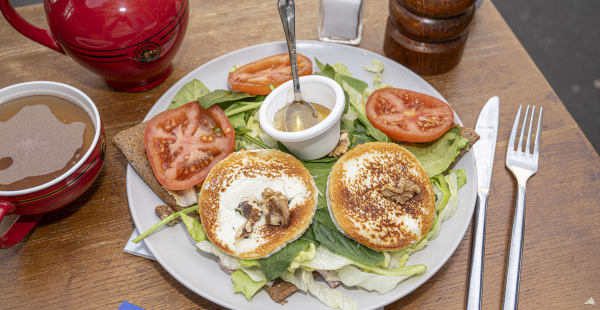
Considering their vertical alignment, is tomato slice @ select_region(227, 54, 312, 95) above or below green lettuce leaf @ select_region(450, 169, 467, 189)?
above

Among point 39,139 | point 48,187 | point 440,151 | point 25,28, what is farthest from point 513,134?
point 25,28

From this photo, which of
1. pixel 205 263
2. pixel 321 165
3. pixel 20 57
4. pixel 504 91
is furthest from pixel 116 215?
pixel 504 91

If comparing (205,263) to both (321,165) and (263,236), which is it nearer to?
(263,236)

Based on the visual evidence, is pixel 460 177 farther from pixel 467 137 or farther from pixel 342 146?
pixel 342 146

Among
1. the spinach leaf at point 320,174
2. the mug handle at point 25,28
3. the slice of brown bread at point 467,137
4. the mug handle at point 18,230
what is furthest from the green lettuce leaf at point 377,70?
the mug handle at point 18,230

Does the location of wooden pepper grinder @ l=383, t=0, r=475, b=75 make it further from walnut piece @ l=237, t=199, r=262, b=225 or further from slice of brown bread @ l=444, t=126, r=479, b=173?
walnut piece @ l=237, t=199, r=262, b=225

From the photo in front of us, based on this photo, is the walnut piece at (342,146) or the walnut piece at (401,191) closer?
the walnut piece at (401,191)

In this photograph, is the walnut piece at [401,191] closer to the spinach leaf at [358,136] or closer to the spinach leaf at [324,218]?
the spinach leaf at [324,218]

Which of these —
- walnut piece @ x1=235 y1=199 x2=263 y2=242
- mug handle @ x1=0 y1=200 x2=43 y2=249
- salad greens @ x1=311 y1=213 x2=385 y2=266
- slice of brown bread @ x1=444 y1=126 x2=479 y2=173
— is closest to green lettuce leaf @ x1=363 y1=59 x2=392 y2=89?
slice of brown bread @ x1=444 y1=126 x2=479 y2=173
